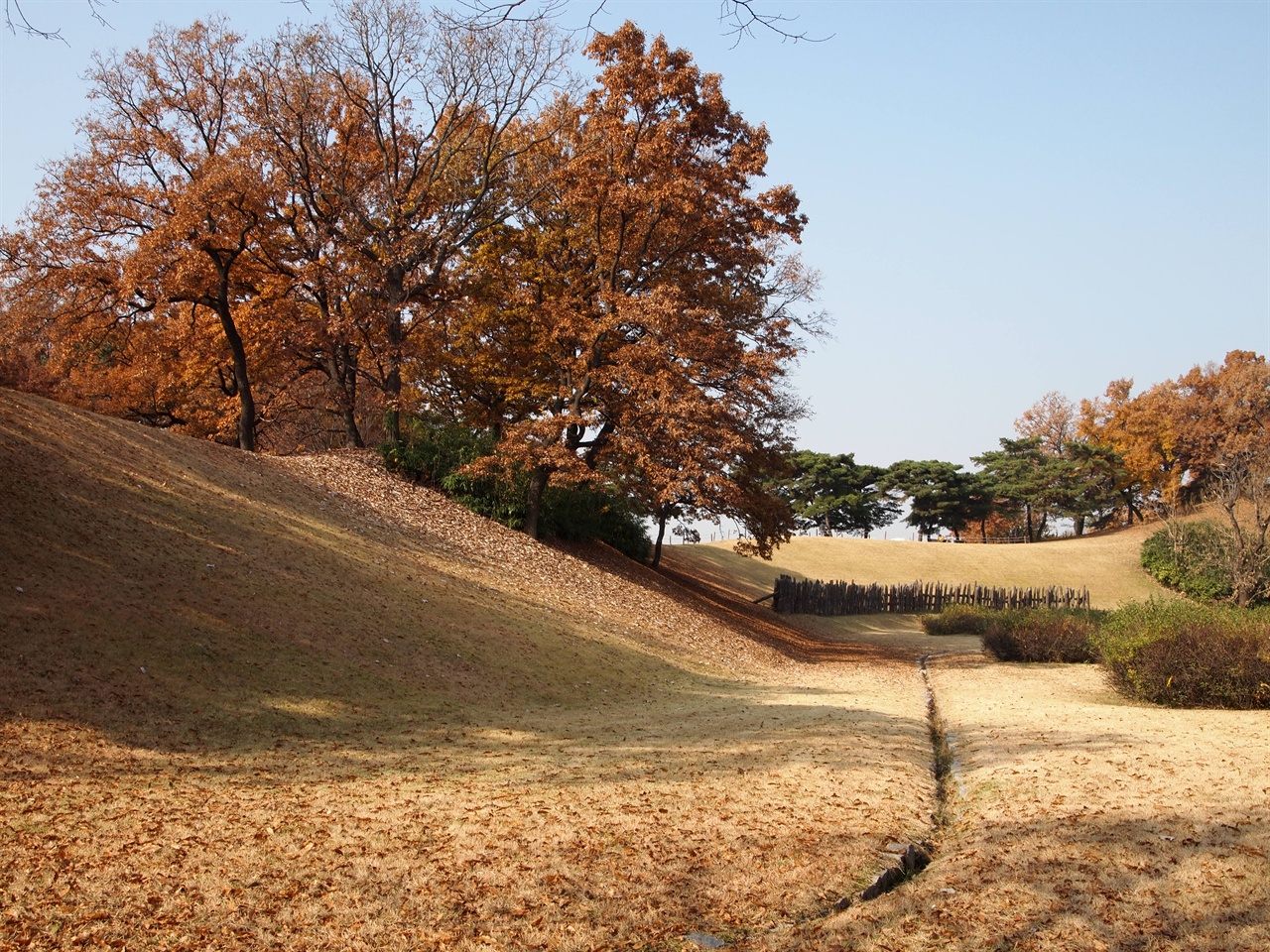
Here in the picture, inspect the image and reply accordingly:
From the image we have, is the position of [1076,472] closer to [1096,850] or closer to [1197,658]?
[1197,658]

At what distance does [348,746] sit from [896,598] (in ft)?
113

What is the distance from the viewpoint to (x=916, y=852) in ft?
22.0

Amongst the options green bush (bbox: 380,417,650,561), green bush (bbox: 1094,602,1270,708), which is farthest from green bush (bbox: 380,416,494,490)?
green bush (bbox: 1094,602,1270,708)

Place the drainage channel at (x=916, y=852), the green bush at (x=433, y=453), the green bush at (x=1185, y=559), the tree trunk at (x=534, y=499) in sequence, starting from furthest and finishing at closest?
the green bush at (x=1185, y=559) → the green bush at (x=433, y=453) → the tree trunk at (x=534, y=499) → the drainage channel at (x=916, y=852)

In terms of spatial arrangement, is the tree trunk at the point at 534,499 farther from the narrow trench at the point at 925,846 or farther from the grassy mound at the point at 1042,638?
the narrow trench at the point at 925,846

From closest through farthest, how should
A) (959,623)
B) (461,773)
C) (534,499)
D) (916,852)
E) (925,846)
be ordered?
(916,852) < (925,846) < (461,773) < (534,499) < (959,623)

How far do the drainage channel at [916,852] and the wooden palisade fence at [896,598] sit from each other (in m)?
26.0

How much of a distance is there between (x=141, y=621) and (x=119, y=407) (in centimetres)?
1881

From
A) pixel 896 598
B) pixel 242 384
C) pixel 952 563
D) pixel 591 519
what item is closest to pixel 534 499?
pixel 591 519

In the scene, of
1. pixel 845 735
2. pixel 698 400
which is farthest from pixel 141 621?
pixel 698 400

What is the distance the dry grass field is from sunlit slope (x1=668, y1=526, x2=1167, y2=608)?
28205 mm

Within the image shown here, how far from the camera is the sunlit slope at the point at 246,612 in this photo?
9.70 metres

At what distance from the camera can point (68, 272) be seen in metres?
23.9

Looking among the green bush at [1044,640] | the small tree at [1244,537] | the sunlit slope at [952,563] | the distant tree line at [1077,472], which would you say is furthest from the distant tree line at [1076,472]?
the green bush at [1044,640]
